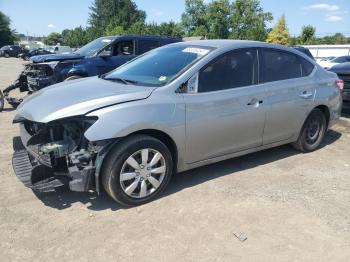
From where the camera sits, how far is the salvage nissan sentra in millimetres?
3775

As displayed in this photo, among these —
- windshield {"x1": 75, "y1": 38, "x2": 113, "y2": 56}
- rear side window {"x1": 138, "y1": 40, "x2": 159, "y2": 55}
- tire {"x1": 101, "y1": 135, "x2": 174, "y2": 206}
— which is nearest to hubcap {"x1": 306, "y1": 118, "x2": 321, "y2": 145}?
tire {"x1": 101, "y1": 135, "x2": 174, "y2": 206}

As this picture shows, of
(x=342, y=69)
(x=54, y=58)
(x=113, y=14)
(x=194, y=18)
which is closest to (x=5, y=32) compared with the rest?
(x=113, y=14)

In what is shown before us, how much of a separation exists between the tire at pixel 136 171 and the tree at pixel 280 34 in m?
64.8

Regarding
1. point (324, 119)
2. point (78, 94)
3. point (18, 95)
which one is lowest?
point (18, 95)

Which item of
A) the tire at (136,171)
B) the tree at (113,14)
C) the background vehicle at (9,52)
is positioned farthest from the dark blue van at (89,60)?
the tree at (113,14)

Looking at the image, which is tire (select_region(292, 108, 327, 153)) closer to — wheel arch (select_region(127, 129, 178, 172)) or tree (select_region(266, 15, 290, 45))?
wheel arch (select_region(127, 129, 178, 172))

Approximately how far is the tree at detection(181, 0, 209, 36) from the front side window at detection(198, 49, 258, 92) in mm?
69506

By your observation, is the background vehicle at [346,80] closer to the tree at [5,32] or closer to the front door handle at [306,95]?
the front door handle at [306,95]

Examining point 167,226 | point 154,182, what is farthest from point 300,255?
point 154,182

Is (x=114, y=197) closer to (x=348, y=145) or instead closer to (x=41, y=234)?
(x=41, y=234)

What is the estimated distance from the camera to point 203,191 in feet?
14.5

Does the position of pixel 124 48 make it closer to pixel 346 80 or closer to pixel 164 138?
pixel 346 80

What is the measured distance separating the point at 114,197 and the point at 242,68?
7.45 ft

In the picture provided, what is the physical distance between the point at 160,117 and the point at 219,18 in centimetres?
7011
